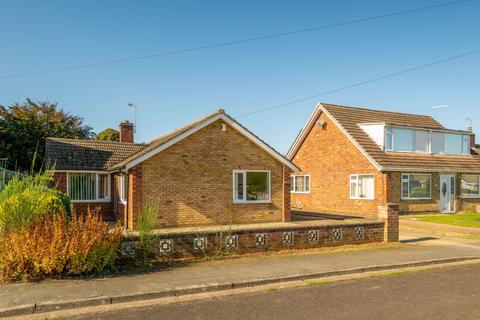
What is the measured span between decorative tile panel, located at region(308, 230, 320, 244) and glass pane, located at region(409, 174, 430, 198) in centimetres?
1488

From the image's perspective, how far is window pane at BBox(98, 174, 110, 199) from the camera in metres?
20.5

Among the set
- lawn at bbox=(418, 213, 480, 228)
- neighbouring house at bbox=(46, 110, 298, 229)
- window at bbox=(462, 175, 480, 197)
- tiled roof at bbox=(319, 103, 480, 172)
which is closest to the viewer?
neighbouring house at bbox=(46, 110, 298, 229)

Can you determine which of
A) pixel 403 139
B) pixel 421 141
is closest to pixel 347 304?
pixel 403 139

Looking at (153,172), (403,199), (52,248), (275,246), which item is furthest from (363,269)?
(403,199)

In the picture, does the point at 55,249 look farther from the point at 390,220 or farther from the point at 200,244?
the point at 390,220

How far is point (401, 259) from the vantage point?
11500 millimetres

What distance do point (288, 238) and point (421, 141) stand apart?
18.3m

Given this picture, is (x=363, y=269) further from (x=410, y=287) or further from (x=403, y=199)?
(x=403, y=199)

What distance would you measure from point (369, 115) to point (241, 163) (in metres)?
15.6

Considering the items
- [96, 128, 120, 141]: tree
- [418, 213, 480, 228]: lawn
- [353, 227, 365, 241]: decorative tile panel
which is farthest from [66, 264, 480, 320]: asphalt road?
[96, 128, 120, 141]: tree

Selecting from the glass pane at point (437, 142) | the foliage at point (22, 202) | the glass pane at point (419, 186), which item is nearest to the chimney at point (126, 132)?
the foliage at point (22, 202)

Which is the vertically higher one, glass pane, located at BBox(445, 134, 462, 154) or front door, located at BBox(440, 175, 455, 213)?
glass pane, located at BBox(445, 134, 462, 154)

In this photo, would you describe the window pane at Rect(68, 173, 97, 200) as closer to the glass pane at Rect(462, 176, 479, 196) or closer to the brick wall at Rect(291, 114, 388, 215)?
the brick wall at Rect(291, 114, 388, 215)

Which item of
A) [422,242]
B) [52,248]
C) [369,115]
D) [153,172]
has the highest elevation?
[369,115]
